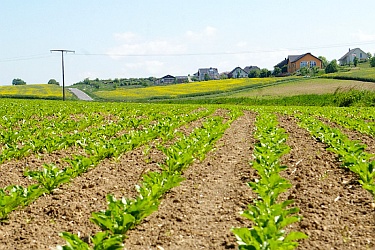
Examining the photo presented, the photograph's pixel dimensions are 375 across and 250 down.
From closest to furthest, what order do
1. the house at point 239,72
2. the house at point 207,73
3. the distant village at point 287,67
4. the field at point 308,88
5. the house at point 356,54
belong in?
the field at point 308,88 → the distant village at point 287,67 → the house at point 356,54 → the house at point 239,72 → the house at point 207,73

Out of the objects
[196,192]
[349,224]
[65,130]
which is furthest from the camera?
[65,130]

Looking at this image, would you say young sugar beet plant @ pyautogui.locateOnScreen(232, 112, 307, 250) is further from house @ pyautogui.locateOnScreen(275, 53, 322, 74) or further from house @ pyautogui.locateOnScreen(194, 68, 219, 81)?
house @ pyautogui.locateOnScreen(194, 68, 219, 81)

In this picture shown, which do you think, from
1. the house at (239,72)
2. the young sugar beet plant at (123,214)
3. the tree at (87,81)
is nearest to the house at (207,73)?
the house at (239,72)

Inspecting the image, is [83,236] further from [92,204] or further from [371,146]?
[371,146]

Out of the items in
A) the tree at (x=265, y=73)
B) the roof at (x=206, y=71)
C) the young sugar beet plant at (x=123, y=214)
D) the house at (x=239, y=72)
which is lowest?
the young sugar beet plant at (x=123, y=214)

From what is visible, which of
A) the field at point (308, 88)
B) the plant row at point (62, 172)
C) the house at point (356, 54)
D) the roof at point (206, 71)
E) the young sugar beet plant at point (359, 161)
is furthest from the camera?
the roof at point (206, 71)

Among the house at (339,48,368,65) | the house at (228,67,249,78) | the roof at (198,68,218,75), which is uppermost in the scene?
the house at (339,48,368,65)

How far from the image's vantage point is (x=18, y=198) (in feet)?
18.2

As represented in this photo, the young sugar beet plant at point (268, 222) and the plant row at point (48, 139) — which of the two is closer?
the young sugar beet plant at point (268, 222)

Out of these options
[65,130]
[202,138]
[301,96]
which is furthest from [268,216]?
[301,96]

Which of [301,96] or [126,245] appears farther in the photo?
[301,96]

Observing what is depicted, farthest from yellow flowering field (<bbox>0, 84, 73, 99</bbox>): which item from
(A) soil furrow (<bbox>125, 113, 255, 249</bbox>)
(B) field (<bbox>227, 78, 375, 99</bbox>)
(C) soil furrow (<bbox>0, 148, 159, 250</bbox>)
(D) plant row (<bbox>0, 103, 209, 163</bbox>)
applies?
(A) soil furrow (<bbox>125, 113, 255, 249</bbox>)

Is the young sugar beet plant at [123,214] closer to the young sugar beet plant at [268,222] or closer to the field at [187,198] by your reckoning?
the field at [187,198]

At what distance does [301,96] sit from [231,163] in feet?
128
